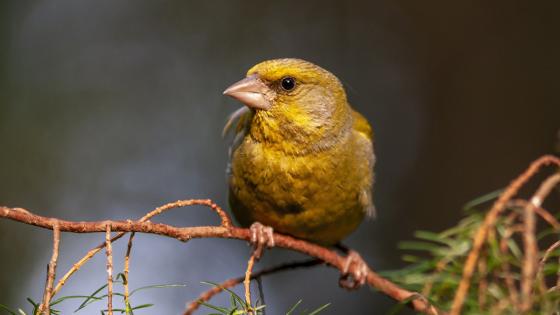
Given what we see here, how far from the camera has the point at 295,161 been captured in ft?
12.4

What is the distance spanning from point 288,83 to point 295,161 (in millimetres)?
452

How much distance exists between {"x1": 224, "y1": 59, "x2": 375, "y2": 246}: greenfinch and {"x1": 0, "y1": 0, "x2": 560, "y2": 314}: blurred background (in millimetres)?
2982

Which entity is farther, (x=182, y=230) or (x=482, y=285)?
(x=182, y=230)

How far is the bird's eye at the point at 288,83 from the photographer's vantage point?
3900 millimetres

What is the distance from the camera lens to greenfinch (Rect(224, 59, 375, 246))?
3.77 m

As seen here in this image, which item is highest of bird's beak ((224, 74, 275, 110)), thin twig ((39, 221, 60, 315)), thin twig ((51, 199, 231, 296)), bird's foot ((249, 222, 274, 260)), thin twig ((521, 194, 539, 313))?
bird's beak ((224, 74, 275, 110))

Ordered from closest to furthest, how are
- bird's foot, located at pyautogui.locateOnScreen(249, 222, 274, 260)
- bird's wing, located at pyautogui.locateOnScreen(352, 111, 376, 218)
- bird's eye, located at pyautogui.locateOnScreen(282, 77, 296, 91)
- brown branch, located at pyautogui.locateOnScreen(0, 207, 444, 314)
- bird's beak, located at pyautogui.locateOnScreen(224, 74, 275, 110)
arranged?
brown branch, located at pyautogui.locateOnScreen(0, 207, 444, 314), bird's foot, located at pyautogui.locateOnScreen(249, 222, 274, 260), bird's beak, located at pyautogui.locateOnScreen(224, 74, 275, 110), bird's eye, located at pyautogui.locateOnScreen(282, 77, 296, 91), bird's wing, located at pyautogui.locateOnScreen(352, 111, 376, 218)

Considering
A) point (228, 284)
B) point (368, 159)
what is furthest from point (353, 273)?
point (228, 284)

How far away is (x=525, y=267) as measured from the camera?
1489 millimetres

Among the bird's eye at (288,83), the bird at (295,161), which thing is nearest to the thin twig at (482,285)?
the bird at (295,161)

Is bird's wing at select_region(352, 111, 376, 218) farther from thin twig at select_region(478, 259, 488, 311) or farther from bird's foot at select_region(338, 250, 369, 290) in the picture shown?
thin twig at select_region(478, 259, 488, 311)

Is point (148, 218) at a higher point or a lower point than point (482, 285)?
higher

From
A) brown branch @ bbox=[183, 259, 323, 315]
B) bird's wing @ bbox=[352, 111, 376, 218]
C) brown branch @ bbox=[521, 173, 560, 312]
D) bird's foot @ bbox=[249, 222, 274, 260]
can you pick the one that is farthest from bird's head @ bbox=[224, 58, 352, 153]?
brown branch @ bbox=[521, 173, 560, 312]

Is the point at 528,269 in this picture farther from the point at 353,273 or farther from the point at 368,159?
the point at 368,159
